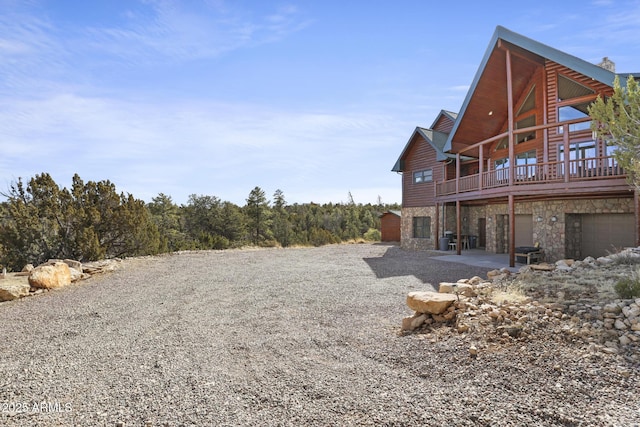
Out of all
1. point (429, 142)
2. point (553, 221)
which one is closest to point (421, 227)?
point (429, 142)

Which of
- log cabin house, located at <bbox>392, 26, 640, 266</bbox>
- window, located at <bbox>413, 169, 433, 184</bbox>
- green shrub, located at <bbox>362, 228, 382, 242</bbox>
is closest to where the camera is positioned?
log cabin house, located at <bbox>392, 26, 640, 266</bbox>

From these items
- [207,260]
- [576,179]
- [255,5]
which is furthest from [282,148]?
[576,179]

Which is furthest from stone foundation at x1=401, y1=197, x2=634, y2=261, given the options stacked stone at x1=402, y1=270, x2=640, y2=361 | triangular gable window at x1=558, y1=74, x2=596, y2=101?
stacked stone at x1=402, y1=270, x2=640, y2=361

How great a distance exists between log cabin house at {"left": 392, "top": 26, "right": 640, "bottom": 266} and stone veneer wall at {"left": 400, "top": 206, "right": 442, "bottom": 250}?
833mm

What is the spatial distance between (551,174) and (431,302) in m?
8.56

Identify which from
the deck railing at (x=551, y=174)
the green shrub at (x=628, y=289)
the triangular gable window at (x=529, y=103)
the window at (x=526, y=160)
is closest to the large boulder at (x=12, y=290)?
the green shrub at (x=628, y=289)

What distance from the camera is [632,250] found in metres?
7.67

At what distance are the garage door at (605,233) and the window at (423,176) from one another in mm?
7476

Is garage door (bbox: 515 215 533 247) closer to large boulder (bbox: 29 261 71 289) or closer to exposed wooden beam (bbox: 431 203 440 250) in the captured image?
exposed wooden beam (bbox: 431 203 440 250)

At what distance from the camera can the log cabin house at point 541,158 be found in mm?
9562

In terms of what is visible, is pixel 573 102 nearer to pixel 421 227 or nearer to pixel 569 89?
pixel 569 89

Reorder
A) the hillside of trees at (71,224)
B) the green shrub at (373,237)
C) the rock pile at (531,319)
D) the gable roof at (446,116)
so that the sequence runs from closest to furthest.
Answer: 1. the rock pile at (531,319)
2. the hillside of trees at (71,224)
3. the gable roof at (446,116)
4. the green shrub at (373,237)

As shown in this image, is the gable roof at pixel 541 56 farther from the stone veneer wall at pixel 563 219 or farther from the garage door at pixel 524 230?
the garage door at pixel 524 230

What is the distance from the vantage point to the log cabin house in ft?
31.4
